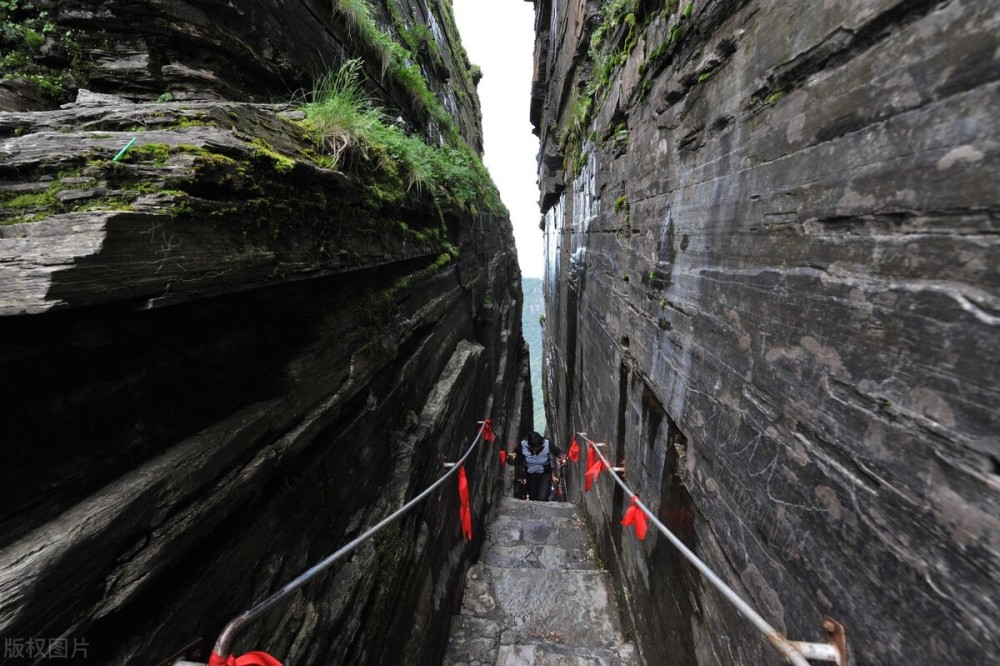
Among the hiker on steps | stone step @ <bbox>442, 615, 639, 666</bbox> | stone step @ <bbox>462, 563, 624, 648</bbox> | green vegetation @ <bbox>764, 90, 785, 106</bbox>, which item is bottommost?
the hiker on steps

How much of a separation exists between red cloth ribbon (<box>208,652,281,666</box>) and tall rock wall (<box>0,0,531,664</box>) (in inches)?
10.5

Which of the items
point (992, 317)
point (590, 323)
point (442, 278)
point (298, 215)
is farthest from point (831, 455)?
point (590, 323)

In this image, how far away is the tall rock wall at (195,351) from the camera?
1.30m

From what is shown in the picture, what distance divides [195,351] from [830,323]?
2.80 meters

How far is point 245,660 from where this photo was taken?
1.48 meters

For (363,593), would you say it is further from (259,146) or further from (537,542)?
(537,542)

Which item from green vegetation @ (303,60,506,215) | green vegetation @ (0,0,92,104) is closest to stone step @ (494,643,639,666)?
green vegetation @ (303,60,506,215)

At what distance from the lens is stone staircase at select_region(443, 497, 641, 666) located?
191 inches

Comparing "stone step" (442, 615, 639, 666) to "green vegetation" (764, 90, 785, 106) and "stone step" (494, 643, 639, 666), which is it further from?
"green vegetation" (764, 90, 785, 106)

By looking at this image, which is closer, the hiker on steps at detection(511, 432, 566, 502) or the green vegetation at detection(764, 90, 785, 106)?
the green vegetation at detection(764, 90, 785, 106)

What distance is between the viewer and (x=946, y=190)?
119cm

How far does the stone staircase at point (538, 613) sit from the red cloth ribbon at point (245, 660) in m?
4.25

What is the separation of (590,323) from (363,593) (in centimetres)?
600

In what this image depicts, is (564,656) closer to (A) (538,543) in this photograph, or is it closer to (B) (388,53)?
(A) (538,543)
